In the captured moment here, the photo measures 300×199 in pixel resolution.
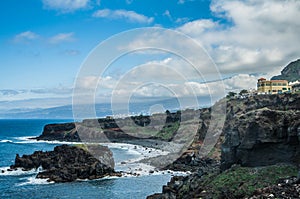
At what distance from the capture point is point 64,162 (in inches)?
3086

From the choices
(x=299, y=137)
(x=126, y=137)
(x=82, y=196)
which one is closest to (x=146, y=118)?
(x=126, y=137)

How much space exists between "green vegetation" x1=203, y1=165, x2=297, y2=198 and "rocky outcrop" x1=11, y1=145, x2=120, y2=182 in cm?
3522

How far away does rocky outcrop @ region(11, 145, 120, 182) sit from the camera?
224 feet

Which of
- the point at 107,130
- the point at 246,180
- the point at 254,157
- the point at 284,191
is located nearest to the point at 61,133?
the point at 107,130

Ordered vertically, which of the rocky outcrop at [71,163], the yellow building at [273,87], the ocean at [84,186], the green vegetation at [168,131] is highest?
the yellow building at [273,87]

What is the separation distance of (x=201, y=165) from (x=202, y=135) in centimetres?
3698

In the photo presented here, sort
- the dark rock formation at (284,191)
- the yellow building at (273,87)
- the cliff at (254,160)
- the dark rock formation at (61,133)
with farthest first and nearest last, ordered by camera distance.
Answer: the dark rock formation at (61,133) < the yellow building at (273,87) < the cliff at (254,160) < the dark rock formation at (284,191)

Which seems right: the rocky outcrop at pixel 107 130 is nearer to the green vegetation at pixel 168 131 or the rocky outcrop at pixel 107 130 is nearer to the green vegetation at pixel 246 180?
the green vegetation at pixel 168 131

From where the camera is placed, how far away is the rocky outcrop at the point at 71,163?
68.4m

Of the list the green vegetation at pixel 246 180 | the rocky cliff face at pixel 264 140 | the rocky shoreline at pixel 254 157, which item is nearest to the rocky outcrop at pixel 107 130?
the rocky shoreline at pixel 254 157

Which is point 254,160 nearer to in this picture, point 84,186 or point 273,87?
point 84,186

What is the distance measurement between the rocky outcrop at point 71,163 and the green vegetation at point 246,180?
35.2 metres

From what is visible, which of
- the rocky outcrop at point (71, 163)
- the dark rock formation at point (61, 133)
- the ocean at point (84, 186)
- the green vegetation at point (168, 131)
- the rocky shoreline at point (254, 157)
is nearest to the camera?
the rocky shoreline at point (254, 157)

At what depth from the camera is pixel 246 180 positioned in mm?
35875
